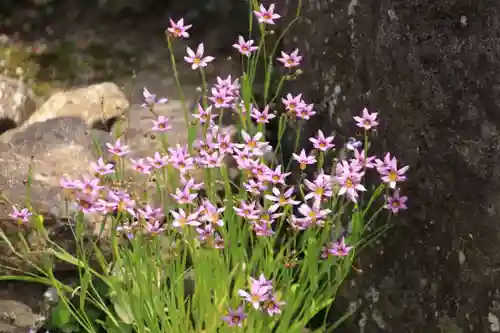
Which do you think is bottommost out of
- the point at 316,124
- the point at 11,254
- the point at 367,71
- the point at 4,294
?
the point at 4,294

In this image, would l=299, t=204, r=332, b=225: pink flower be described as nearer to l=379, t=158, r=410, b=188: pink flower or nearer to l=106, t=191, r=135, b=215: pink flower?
l=379, t=158, r=410, b=188: pink flower

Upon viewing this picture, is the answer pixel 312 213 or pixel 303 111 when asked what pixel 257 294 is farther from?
pixel 303 111

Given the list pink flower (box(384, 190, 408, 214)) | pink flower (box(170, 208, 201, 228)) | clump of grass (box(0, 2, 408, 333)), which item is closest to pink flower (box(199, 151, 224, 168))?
clump of grass (box(0, 2, 408, 333))

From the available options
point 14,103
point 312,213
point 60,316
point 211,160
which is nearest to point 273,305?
point 312,213

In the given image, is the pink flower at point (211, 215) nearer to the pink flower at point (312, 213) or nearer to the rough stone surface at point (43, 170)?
the pink flower at point (312, 213)

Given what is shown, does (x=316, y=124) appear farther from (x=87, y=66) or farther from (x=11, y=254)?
(x=87, y=66)

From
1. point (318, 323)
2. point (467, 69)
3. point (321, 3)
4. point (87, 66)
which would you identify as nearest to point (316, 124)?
point (321, 3)

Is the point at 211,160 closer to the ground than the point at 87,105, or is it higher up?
higher up
